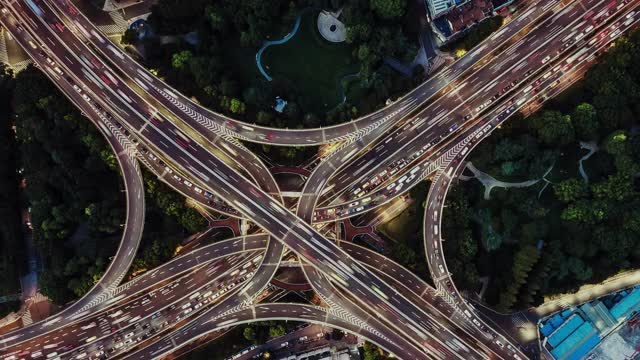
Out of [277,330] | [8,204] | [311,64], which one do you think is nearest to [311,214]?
[277,330]

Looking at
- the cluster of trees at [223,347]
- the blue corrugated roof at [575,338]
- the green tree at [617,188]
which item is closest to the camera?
the green tree at [617,188]

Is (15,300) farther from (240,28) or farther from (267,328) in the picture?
(240,28)

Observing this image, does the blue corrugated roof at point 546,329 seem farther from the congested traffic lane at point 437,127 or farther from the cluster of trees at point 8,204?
the cluster of trees at point 8,204

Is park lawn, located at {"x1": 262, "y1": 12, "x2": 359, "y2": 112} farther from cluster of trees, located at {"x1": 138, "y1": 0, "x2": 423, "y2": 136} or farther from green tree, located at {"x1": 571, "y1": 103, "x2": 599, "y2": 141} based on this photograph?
green tree, located at {"x1": 571, "y1": 103, "x2": 599, "y2": 141}

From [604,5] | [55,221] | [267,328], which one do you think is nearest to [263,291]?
[267,328]

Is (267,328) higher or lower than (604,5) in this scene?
lower

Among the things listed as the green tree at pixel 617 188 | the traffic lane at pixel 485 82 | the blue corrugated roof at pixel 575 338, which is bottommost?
the blue corrugated roof at pixel 575 338

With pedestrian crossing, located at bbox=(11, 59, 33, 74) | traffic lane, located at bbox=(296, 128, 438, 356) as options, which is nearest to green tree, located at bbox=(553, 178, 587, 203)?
traffic lane, located at bbox=(296, 128, 438, 356)

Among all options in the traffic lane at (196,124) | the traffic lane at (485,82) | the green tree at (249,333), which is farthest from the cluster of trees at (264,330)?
the traffic lane at (485,82)
